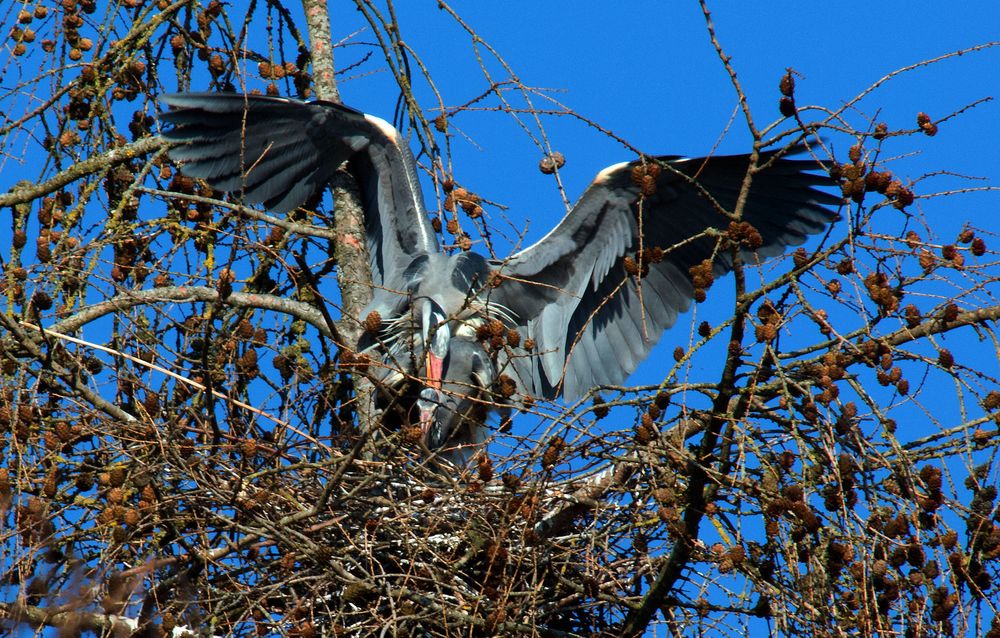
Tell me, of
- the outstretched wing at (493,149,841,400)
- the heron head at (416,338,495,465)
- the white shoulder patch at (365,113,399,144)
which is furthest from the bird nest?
the white shoulder patch at (365,113,399,144)

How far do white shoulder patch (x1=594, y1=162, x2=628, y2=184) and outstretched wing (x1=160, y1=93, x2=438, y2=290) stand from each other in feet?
2.84

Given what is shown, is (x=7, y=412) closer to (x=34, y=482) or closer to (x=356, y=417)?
(x=34, y=482)

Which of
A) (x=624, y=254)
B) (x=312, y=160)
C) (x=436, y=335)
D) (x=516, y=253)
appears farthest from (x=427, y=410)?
(x=312, y=160)

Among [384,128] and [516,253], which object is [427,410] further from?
[384,128]

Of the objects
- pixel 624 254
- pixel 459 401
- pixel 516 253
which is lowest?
pixel 459 401

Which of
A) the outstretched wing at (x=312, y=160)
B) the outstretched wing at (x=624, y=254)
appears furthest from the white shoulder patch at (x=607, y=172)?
the outstretched wing at (x=312, y=160)

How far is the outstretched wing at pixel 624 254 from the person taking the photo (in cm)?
622

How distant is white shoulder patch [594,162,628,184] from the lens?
6.05 metres

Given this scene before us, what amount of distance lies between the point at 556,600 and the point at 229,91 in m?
3.05

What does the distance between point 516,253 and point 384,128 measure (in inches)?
35.8

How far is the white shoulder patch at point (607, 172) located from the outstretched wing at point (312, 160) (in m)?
0.86

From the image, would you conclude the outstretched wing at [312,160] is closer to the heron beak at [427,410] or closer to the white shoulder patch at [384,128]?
the white shoulder patch at [384,128]

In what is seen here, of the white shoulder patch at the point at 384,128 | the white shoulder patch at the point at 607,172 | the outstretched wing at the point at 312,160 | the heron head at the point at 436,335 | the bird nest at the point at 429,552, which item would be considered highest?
the white shoulder patch at the point at 607,172

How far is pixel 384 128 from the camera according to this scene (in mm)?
6215
